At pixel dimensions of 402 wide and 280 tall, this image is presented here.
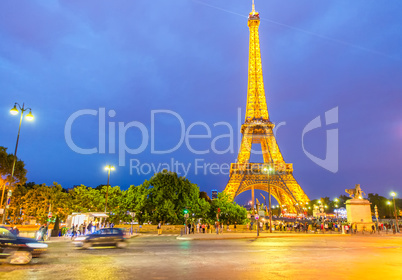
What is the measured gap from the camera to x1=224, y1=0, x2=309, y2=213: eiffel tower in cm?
7025

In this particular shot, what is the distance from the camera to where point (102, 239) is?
63.1 ft

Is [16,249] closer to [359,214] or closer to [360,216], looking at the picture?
[359,214]

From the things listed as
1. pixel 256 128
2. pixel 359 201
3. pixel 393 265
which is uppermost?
pixel 256 128

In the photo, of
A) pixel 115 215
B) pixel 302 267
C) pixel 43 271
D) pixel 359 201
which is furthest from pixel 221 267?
pixel 115 215

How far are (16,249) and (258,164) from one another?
224 ft

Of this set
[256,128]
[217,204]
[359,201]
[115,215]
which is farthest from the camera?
[256,128]

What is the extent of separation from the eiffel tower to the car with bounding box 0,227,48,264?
56082mm

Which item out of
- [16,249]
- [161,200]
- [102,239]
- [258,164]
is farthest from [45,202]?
[16,249]

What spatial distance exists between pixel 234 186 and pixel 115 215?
2969 cm

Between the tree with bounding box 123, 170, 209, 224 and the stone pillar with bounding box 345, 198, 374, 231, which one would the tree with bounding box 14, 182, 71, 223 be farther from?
the stone pillar with bounding box 345, 198, 374, 231

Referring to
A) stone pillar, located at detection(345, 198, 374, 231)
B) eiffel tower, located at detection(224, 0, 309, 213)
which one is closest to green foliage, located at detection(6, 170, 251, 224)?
eiffel tower, located at detection(224, 0, 309, 213)

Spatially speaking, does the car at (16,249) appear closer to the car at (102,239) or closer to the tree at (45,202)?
the car at (102,239)

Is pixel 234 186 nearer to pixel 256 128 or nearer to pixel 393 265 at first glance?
pixel 256 128

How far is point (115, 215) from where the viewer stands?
49.8m
